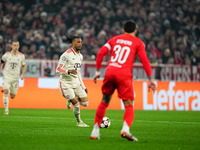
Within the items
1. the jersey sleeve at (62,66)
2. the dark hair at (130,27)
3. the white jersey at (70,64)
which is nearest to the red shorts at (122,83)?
the dark hair at (130,27)

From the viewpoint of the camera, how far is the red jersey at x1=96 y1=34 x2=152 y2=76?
7.52 metres

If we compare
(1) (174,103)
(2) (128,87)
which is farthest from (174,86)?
(2) (128,87)

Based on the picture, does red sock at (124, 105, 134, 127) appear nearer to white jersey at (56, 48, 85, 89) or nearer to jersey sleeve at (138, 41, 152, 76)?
jersey sleeve at (138, 41, 152, 76)

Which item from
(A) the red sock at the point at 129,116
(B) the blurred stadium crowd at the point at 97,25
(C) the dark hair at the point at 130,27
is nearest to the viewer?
(A) the red sock at the point at 129,116

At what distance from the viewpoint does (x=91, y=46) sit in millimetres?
24031

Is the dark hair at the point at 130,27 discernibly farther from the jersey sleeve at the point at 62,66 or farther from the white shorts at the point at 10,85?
the white shorts at the point at 10,85

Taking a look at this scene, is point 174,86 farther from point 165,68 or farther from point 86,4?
point 86,4

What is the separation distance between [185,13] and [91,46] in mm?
8801

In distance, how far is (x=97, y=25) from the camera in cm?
2569

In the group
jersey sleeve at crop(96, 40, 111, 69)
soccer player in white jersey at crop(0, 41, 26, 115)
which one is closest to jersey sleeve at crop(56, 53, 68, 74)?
jersey sleeve at crop(96, 40, 111, 69)

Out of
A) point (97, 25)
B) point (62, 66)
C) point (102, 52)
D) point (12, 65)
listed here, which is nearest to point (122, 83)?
point (102, 52)

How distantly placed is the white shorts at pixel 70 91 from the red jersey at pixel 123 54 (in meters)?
3.57

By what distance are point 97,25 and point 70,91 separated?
592 inches

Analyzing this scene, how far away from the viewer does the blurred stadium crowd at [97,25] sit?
75.5 feet
